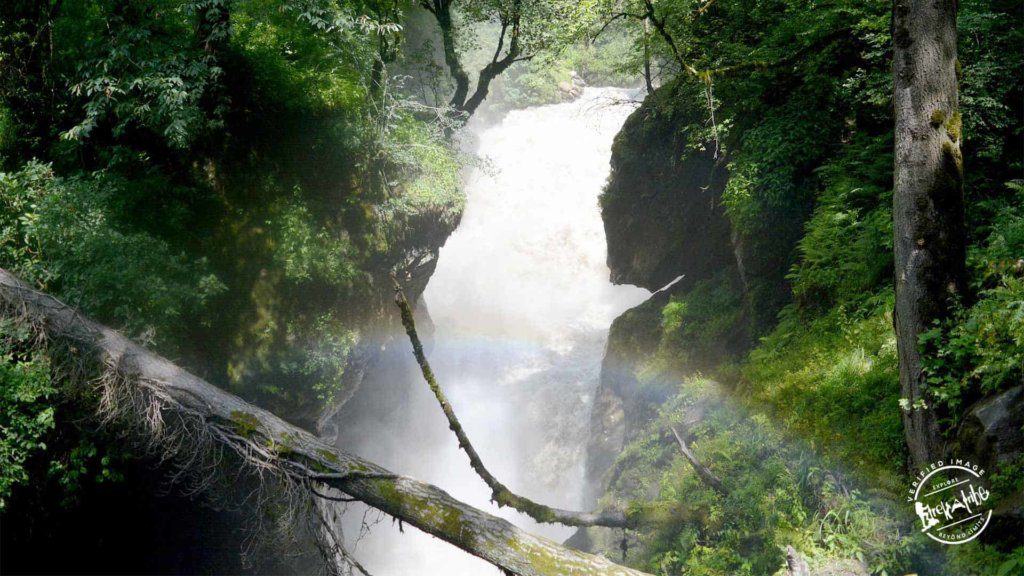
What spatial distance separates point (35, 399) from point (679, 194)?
36.7 ft

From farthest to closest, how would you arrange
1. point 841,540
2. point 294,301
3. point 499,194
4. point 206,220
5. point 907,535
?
point 499,194, point 294,301, point 206,220, point 841,540, point 907,535

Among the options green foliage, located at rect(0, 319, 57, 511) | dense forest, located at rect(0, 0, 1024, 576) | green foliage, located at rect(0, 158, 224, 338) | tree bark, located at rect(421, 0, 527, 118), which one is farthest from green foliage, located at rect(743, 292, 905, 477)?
tree bark, located at rect(421, 0, 527, 118)

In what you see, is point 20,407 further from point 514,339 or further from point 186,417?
point 514,339

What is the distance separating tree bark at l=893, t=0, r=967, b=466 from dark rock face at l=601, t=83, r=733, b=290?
250 inches

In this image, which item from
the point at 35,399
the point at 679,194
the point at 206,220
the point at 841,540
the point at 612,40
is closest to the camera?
the point at 841,540

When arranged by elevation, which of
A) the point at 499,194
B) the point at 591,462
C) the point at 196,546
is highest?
the point at 499,194

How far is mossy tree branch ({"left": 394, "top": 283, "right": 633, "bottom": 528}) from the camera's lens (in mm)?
6320

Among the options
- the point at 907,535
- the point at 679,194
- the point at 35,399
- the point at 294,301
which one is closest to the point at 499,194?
the point at 679,194

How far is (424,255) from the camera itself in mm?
13008

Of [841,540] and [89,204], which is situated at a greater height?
[89,204]

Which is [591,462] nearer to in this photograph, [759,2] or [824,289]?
[824,289]

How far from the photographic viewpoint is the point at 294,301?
32.2ft

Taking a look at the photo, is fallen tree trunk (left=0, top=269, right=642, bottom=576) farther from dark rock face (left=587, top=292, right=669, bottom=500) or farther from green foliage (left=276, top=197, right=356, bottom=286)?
dark rock face (left=587, top=292, right=669, bottom=500)

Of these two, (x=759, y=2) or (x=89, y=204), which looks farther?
(x=759, y=2)
